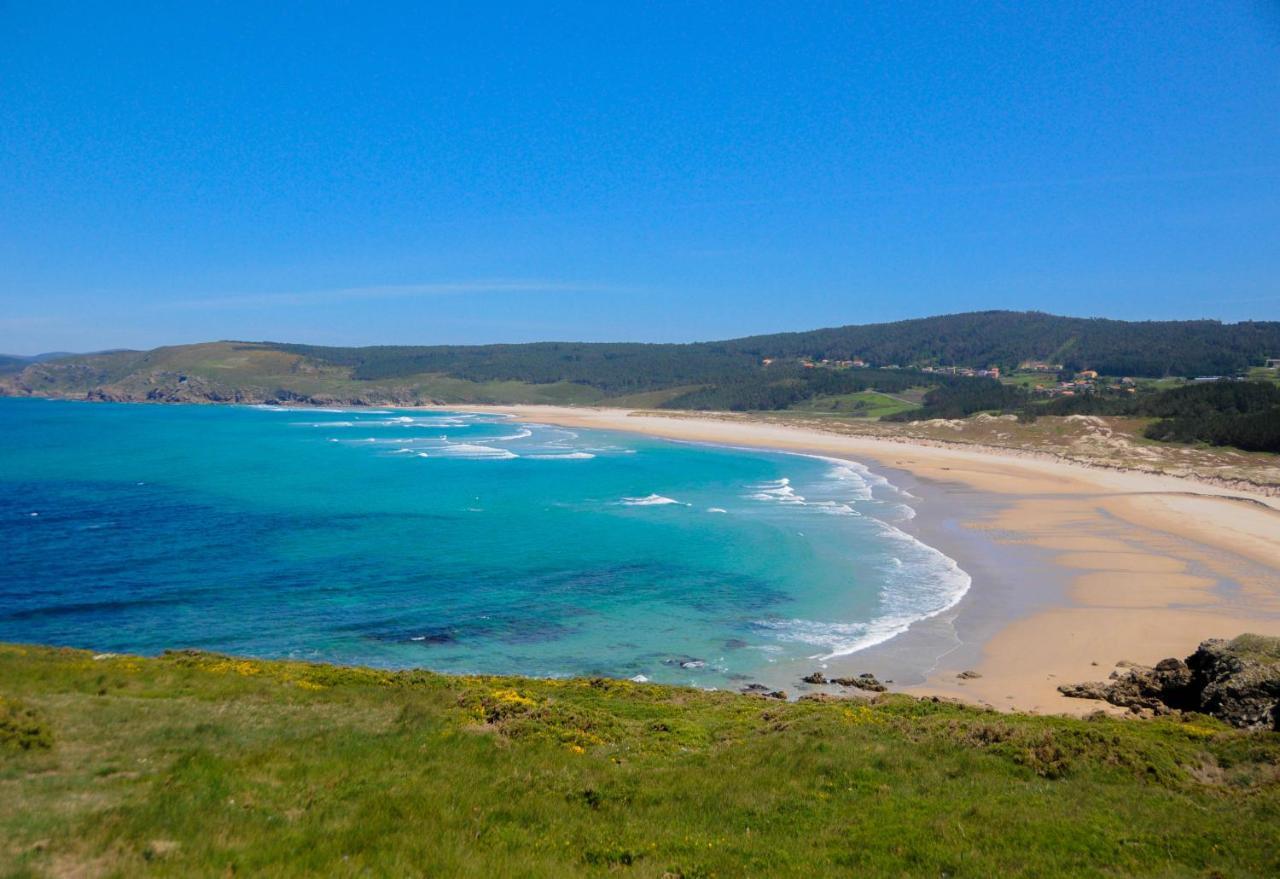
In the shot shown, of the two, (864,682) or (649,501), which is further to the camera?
(649,501)

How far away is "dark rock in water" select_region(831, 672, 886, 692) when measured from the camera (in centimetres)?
1923

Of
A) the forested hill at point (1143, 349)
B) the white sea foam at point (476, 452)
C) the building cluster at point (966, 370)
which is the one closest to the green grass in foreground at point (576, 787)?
the white sea foam at point (476, 452)

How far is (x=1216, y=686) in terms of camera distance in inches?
596

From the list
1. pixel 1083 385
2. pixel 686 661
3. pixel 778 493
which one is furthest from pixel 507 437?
pixel 1083 385

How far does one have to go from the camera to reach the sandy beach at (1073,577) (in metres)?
21.3

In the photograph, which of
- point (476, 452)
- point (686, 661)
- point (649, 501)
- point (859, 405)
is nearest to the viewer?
point (686, 661)

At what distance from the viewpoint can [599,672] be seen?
2070 cm

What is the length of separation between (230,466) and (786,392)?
11119 cm

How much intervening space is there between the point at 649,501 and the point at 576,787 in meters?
40.2

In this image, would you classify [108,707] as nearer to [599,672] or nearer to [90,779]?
[90,779]

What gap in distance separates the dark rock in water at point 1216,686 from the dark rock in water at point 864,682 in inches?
173

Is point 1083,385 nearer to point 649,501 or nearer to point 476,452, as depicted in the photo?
point 476,452

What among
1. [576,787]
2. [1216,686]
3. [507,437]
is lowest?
[507,437]

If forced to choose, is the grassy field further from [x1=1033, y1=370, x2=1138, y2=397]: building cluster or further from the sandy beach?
the sandy beach
